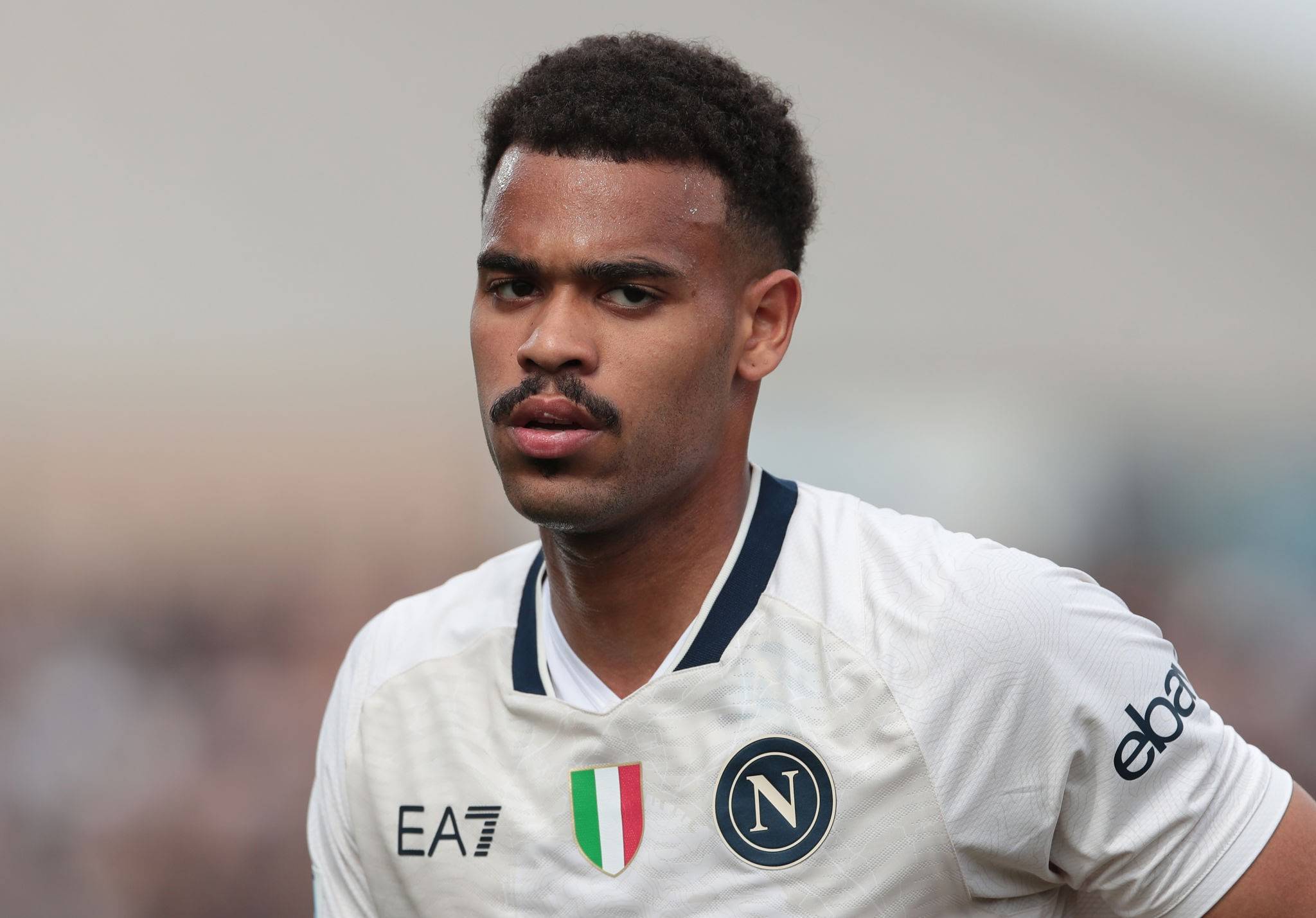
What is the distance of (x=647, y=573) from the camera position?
5.66ft

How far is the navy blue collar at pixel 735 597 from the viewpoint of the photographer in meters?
1.69

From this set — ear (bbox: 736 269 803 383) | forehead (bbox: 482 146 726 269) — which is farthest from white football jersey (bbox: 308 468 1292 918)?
forehead (bbox: 482 146 726 269)

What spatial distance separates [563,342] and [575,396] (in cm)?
7

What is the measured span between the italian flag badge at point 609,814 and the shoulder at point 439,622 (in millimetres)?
308

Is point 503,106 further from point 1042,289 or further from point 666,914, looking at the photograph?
point 1042,289

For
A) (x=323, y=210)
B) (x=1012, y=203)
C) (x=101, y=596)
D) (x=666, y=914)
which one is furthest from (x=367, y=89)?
(x=666, y=914)

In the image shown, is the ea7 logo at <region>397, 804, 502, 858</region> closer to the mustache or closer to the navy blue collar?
the navy blue collar

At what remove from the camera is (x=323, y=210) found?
17.0 feet

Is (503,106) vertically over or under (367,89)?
under

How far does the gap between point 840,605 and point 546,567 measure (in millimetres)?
442

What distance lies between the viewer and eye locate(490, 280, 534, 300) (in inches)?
65.4

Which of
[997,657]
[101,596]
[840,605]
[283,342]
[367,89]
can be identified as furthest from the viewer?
[367,89]

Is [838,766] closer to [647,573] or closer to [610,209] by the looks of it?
[647,573]

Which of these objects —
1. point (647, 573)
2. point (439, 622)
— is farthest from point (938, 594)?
→ point (439, 622)
